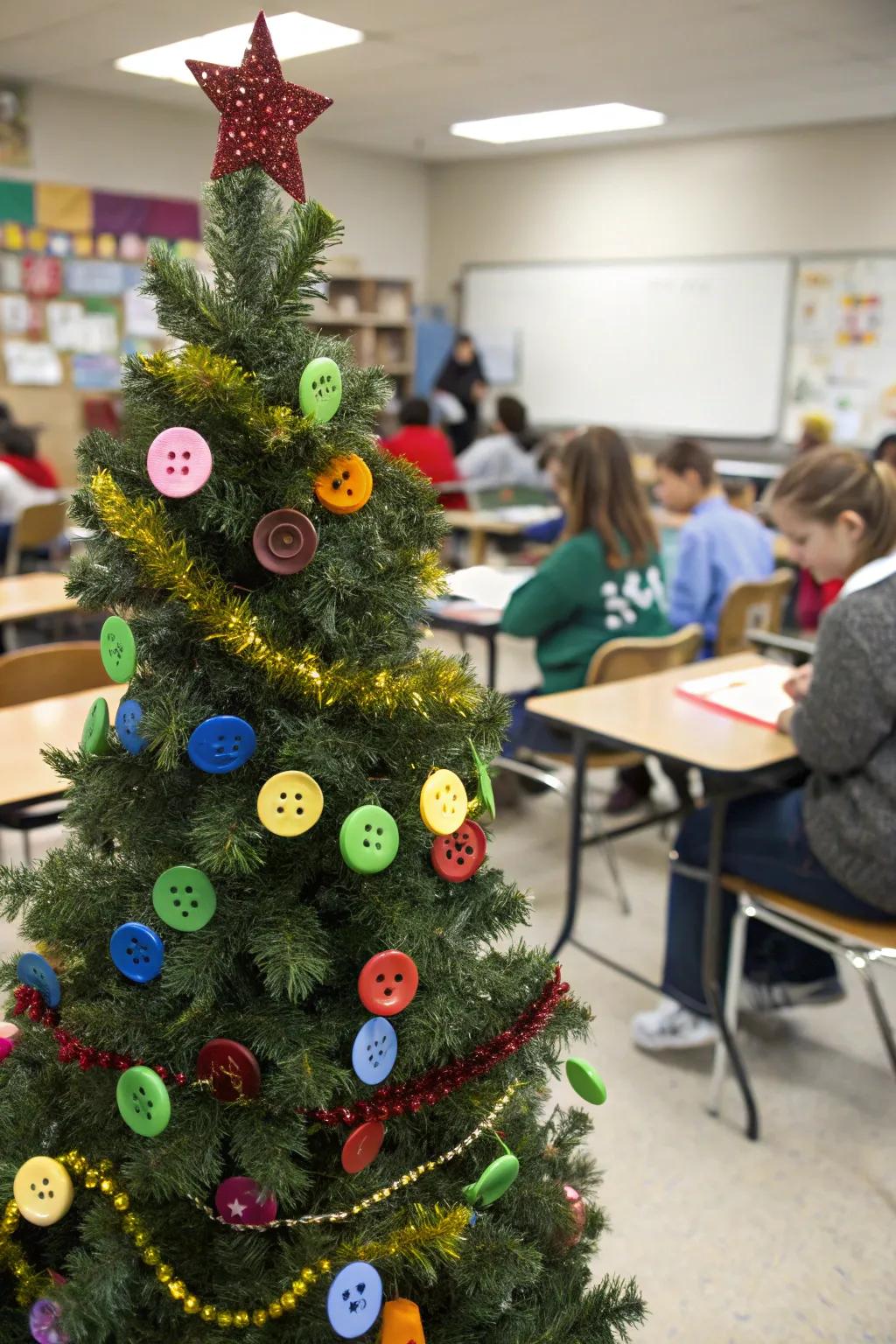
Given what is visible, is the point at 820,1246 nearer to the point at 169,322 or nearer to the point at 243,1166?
the point at 243,1166

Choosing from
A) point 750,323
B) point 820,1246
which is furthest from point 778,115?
point 820,1246

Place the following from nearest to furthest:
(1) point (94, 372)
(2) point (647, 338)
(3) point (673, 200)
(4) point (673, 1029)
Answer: (4) point (673, 1029), (1) point (94, 372), (3) point (673, 200), (2) point (647, 338)

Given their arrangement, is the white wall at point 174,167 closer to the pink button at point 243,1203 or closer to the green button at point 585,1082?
the green button at point 585,1082

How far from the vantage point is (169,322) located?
1004 mm

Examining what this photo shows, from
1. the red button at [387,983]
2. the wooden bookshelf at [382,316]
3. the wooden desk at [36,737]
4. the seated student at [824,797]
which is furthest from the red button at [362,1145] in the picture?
the wooden bookshelf at [382,316]

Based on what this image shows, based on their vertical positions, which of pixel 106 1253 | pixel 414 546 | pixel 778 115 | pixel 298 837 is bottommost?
pixel 106 1253

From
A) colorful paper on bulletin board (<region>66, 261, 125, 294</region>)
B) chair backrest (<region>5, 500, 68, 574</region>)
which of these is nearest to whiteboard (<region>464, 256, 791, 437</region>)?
colorful paper on bulletin board (<region>66, 261, 125, 294</region>)

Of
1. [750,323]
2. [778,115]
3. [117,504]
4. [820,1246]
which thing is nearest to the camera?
[117,504]

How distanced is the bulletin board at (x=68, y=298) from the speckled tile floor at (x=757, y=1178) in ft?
15.9

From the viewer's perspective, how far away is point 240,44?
135 cm

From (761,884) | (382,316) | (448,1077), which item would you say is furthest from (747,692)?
(382,316)

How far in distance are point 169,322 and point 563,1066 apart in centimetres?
84

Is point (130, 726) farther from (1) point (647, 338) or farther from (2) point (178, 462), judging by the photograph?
(1) point (647, 338)

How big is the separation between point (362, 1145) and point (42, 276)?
656 centimetres
